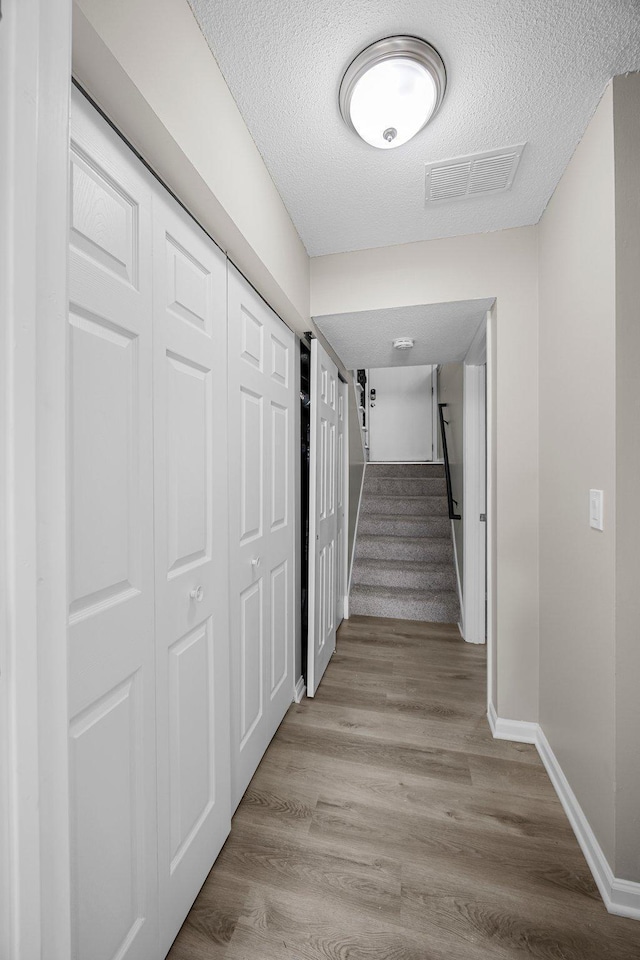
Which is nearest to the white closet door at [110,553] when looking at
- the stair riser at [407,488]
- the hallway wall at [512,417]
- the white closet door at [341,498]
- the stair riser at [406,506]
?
the hallway wall at [512,417]

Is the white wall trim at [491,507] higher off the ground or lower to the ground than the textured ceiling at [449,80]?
lower

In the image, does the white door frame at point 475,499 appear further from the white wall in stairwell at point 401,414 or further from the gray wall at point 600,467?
the white wall in stairwell at point 401,414

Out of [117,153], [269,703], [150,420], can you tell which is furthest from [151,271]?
[269,703]

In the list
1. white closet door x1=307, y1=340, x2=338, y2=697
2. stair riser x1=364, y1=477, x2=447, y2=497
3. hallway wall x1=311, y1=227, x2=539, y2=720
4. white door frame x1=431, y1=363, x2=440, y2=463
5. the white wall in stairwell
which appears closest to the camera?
hallway wall x1=311, y1=227, x2=539, y2=720

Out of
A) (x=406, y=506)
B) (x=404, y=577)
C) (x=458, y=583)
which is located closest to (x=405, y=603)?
(x=404, y=577)

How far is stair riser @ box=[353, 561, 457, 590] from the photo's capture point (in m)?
3.57

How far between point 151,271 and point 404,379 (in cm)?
513

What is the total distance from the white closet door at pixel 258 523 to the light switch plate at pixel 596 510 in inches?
46.0

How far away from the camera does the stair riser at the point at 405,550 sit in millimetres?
3840

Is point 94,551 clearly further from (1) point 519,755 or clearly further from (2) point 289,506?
(1) point 519,755

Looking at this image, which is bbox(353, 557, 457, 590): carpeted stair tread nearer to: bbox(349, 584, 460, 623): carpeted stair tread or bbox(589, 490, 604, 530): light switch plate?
bbox(349, 584, 460, 623): carpeted stair tread

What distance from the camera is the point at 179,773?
110 cm

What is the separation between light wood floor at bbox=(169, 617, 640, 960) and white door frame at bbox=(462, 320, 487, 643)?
90 centimetres

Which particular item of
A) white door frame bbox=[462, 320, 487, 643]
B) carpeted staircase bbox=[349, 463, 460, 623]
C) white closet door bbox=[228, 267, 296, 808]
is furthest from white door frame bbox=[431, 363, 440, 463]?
white closet door bbox=[228, 267, 296, 808]
